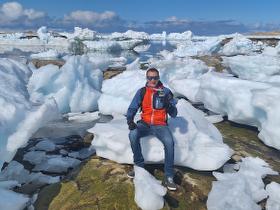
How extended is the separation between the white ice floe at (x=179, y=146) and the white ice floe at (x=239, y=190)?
0.91 ft

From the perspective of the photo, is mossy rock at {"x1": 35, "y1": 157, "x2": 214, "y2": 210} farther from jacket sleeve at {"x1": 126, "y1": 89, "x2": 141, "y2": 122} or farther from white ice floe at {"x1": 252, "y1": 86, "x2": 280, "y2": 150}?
white ice floe at {"x1": 252, "y1": 86, "x2": 280, "y2": 150}

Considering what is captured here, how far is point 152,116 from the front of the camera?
5.74 metres

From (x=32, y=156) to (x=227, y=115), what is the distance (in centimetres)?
426

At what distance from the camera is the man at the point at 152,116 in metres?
5.58

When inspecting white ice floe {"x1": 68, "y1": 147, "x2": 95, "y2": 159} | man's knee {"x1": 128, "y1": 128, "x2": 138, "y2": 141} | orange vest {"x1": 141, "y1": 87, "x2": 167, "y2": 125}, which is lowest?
white ice floe {"x1": 68, "y1": 147, "x2": 95, "y2": 159}

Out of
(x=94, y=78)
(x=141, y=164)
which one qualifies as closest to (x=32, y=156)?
(x=141, y=164)

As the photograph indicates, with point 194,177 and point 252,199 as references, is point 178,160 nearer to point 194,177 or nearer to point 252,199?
point 194,177

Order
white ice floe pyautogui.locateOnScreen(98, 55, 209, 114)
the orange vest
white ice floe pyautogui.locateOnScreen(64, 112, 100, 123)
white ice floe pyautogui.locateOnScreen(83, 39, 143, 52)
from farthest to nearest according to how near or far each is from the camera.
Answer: white ice floe pyautogui.locateOnScreen(83, 39, 143, 52), white ice floe pyautogui.locateOnScreen(98, 55, 209, 114), white ice floe pyautogui.locateOnScreen(64, 112, 100, 123), the orange vest

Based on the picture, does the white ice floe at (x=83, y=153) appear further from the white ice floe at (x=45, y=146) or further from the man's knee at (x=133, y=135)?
the man's knee at (x=133, y=135)

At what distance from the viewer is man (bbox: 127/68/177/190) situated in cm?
558

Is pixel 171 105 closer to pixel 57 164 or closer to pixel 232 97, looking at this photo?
pixel 57 164

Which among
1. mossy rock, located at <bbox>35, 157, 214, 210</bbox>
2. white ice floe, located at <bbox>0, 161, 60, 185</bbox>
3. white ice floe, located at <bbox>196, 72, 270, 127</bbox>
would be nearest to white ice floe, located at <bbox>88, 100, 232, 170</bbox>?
mossy rock, located at <bbox>35, 157, 214, 210</bbox>

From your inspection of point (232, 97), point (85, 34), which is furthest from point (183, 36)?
point (232, 97)

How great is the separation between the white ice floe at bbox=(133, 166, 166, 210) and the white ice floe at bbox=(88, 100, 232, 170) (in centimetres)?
58
